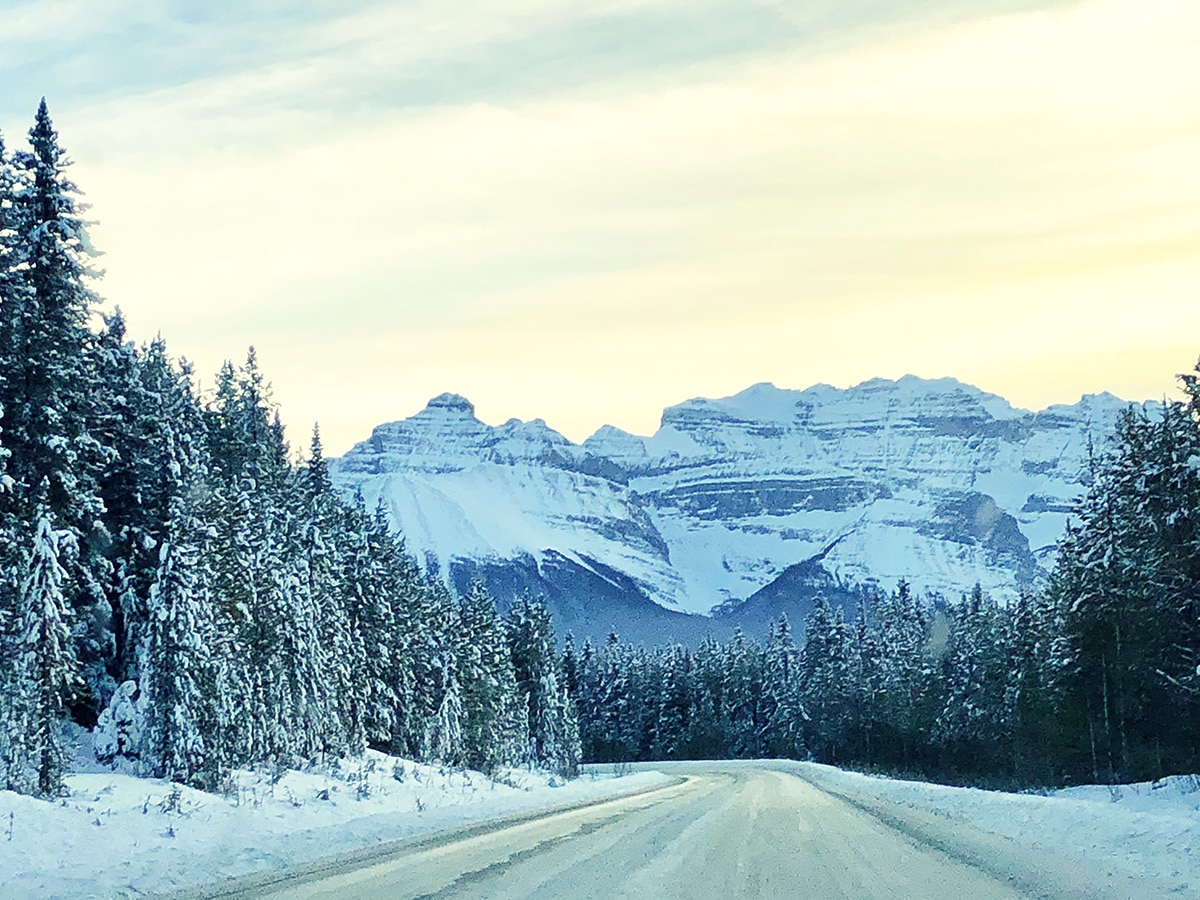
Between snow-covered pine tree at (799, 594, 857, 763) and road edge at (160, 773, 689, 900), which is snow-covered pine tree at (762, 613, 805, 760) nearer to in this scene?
snow-covered pine tree at (799, 594, 857, 763)

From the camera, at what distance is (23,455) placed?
32938mm

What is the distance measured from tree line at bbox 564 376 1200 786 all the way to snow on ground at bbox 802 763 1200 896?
10555 mm

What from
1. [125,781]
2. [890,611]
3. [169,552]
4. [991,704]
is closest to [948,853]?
[125,781]

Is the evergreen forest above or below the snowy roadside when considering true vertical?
above

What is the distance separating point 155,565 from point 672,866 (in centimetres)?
2921

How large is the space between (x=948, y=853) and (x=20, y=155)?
2816 centimetres

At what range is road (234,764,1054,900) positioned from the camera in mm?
14023

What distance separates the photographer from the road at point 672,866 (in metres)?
14.0

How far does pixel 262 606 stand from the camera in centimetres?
4525

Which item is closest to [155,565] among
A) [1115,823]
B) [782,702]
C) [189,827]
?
[189,827]

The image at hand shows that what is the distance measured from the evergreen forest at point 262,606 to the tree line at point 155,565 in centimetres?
9

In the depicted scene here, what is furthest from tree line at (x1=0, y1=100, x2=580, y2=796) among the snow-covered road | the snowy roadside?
the snow-covered road

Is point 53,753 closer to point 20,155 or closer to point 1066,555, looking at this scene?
point 20,155

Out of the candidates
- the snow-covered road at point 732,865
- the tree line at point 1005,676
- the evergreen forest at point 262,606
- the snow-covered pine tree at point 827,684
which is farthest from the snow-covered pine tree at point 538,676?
the snow-covered road at point 732,865
